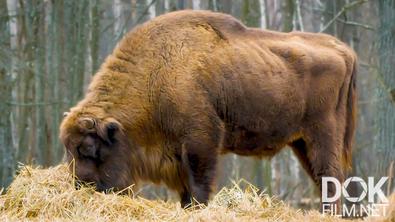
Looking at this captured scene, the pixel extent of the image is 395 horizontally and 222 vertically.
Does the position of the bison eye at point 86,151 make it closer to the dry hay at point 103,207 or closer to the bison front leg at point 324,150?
the dry hay at point 103,207

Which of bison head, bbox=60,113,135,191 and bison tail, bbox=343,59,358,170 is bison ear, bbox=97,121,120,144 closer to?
bison head, bbox=60,113,135,191

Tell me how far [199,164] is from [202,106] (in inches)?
22.8

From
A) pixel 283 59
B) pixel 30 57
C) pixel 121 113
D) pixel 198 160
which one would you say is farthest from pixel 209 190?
pixel 30 57

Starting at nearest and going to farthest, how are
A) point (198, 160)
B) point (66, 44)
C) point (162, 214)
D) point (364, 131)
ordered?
1. point (162, 214)
2. point (198, 160)
3. point (66, 44)
4. point (364, 131)

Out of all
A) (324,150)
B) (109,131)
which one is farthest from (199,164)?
(324,150)

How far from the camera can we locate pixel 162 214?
291 inches

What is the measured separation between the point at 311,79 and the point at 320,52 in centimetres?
38

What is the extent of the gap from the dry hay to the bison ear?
70 centimetres

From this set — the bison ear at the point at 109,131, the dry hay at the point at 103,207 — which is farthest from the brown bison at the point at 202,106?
the dry hay at the point at 103,207

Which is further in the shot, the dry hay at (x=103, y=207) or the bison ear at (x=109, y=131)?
the bison ear at (x=109, y=131)

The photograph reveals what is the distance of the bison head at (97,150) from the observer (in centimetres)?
860

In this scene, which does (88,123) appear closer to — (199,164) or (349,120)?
(199,164)

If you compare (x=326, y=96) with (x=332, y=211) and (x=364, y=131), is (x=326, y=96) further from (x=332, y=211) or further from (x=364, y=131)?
(x=364, y=131)

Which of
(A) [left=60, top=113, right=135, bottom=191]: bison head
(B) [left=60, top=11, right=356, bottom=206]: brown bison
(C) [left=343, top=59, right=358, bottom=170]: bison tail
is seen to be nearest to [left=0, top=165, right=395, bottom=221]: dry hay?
(A) [left=60, top=113, right=135, bottom=191]: bison head
